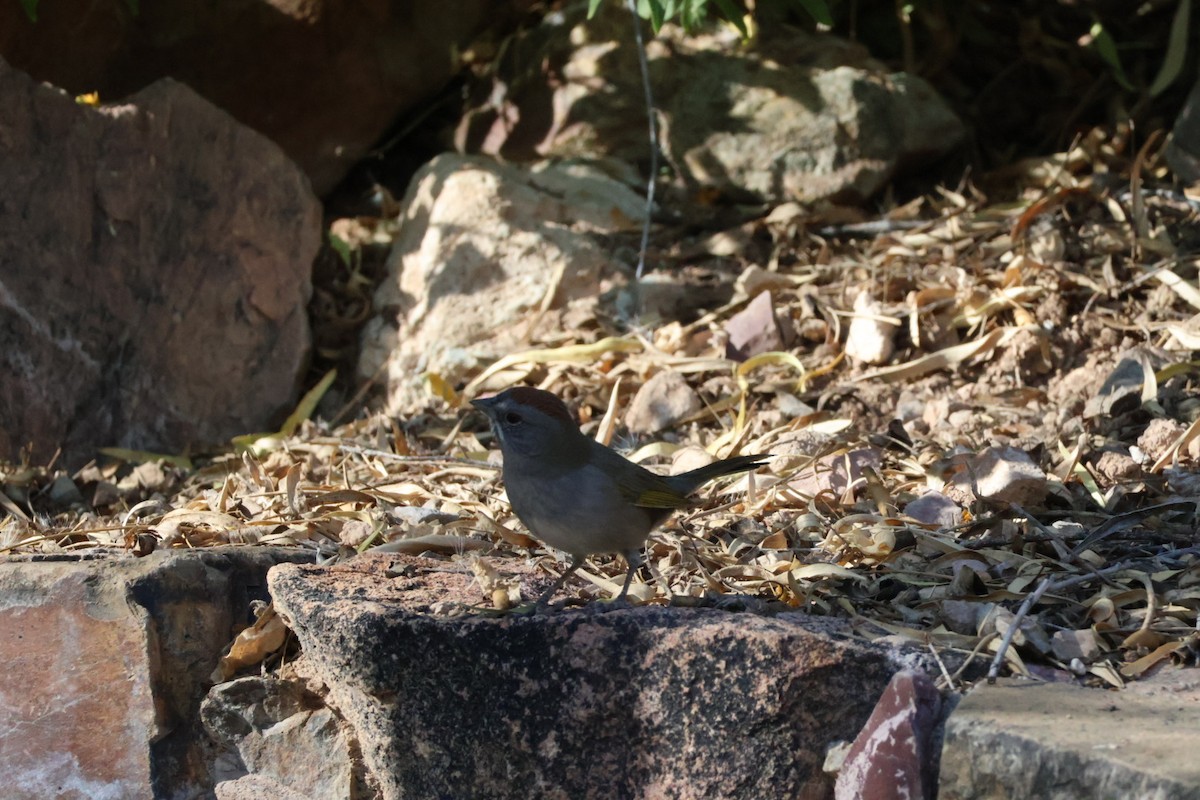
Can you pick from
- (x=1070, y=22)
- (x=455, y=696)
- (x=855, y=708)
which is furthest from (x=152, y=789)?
(x=1070, y=22)

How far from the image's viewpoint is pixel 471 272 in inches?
237

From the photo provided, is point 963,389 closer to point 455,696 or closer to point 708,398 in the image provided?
point 708,398

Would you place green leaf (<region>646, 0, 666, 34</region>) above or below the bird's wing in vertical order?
above

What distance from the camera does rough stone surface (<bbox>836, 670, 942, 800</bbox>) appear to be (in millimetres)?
2746

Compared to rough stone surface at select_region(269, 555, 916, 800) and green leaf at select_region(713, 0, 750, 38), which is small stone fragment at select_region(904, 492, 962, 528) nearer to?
rough stone surface at select_region(269, 555, 916, 800)

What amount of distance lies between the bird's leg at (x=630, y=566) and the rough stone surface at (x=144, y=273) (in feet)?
7.78

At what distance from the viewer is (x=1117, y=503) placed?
4125 mm

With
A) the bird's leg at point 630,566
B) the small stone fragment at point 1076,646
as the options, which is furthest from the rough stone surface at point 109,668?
the small stone fragment at point 1076,646

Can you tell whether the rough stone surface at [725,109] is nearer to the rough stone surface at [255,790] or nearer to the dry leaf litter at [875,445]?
the dry leaf litter at [875,445]

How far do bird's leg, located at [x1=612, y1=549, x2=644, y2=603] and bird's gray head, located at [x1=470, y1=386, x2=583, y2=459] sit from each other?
375mm

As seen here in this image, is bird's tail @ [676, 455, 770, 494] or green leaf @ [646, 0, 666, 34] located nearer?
bird's tail @ [676, 455, 770, 494]

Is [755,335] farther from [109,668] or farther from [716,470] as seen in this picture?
[109,668]

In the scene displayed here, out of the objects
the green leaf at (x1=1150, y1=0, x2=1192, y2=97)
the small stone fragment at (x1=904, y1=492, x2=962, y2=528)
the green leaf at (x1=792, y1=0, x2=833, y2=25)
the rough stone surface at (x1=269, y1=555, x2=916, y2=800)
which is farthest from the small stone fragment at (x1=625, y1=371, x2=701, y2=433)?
the green leaf at (x1=1150, y1=0, x2=1192, y2=97)

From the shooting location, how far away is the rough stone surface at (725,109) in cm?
648
